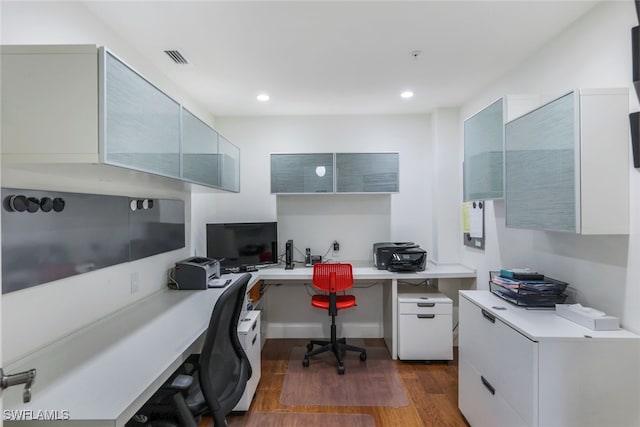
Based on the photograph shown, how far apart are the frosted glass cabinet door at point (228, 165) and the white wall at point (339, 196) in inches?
17.6

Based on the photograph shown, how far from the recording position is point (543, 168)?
171cm

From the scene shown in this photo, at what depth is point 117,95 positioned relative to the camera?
4.20 ft

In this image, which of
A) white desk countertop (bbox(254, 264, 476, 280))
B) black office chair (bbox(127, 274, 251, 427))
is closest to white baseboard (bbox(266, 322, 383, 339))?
white desk countertop (bbox(254, 264, 476, 280))

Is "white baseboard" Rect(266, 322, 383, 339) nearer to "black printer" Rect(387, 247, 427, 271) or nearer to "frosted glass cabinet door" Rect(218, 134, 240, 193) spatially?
"black printer" Rect(387, 247, 427, 271)

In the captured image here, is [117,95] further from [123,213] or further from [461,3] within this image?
[461,3]

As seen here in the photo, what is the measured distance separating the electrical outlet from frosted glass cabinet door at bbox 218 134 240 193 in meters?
0.97

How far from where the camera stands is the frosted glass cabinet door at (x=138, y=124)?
123 cm

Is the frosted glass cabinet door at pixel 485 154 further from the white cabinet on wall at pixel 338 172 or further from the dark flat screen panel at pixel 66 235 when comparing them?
the dark flat screen panel at pixel 66 235

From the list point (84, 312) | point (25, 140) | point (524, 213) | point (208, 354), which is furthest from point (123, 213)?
point (524, 213)

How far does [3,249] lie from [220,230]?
1970mm

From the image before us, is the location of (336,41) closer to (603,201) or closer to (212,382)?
(603,201)

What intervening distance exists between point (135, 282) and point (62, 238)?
716 millimetres

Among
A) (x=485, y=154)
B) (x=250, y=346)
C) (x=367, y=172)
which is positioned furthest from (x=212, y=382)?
(x=367, y=172)

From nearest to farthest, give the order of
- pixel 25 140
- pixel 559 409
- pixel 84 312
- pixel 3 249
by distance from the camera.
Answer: pixel 25 140, pixel 3 249, pixel 559 409, pixel 84 312
